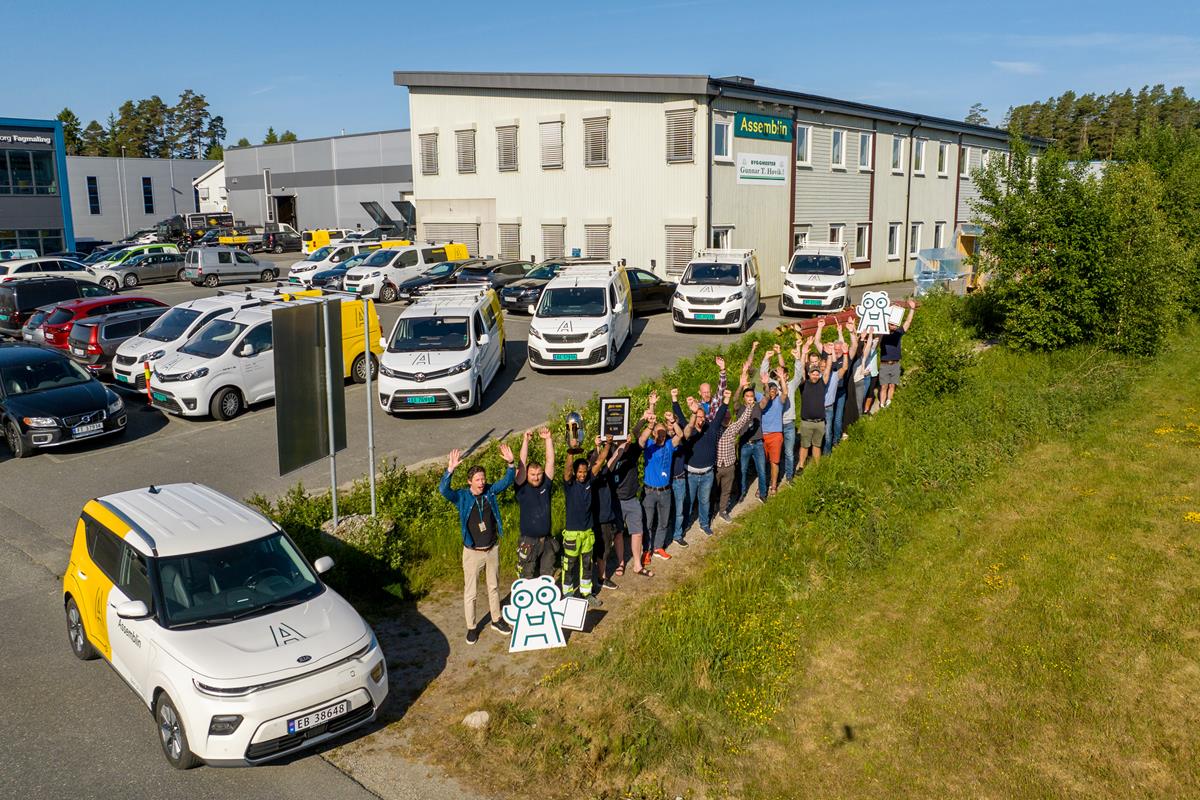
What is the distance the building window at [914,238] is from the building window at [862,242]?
418cm

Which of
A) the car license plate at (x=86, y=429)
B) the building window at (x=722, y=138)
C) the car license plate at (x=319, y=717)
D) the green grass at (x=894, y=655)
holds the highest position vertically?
the building window at (x=722, y=138)

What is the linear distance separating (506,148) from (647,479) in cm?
2701

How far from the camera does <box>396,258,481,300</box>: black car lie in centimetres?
2964

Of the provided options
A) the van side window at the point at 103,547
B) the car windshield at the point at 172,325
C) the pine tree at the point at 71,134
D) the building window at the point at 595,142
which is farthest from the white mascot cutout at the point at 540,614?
the pine tree at the point at 71,134

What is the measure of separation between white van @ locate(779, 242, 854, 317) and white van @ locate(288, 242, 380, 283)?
58.6 ft

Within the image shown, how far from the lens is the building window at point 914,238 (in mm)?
41812

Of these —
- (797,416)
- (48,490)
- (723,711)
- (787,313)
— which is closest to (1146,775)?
(723,711)

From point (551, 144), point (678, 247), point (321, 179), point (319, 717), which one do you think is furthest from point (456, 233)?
point (319, 717)

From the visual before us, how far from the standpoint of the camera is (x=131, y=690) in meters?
8.06

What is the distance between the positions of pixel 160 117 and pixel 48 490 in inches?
4665

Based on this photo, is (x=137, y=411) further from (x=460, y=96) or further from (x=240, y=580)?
(x=460, y=96)

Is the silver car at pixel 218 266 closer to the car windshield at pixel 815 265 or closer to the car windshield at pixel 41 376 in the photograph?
the car windshield at pixel 41 376

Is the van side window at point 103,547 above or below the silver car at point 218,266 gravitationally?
below

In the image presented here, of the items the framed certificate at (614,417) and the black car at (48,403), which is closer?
the framed certificate at (614,417)
